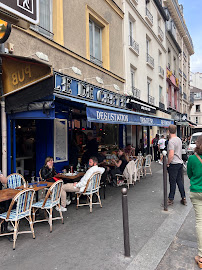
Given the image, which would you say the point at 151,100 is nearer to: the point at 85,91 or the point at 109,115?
the point at 85,91

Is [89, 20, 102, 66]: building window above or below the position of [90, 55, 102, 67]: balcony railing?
above

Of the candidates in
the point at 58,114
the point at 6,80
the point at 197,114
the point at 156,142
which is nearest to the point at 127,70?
the point at 156,142

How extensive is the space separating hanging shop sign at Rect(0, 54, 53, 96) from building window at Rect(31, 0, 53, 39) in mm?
2629

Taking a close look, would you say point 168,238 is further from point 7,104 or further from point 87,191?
point 7,104

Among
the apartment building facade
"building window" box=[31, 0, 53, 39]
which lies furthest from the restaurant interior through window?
the apartment building facade

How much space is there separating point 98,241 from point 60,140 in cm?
435

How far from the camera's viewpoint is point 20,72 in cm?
451

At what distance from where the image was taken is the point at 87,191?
18.0 feet

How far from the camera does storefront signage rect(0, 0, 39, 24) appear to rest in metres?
2.91

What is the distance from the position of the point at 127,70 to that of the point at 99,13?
3.35m

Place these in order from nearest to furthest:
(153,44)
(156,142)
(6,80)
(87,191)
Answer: (6,80), (87,191), (156,142), (153,44)

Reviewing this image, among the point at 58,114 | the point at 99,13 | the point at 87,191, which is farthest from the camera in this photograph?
the point at 99,13

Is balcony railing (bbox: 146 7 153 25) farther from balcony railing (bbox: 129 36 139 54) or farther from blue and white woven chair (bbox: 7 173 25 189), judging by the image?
blue and white woven chair (bbox: 7 173 25 189)

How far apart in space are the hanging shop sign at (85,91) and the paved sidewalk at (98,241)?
12.0ft
